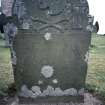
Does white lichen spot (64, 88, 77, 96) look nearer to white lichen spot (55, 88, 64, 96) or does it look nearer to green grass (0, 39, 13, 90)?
white lichen spot (55, 88, 64, 96)

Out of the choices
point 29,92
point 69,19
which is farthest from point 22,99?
point 69,19

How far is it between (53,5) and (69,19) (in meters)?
0.31

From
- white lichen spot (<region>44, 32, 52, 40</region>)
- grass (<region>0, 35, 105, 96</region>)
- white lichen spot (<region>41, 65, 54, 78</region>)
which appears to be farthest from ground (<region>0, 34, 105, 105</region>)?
white lichen spot (<region>44, 32, 52, 40</region>)

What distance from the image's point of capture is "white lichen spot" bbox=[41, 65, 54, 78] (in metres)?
4.36

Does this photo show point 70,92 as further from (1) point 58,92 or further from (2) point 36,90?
(2) point 36,90

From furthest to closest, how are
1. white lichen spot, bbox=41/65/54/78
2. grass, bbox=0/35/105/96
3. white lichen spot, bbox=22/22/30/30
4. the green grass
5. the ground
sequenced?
1. the green grass
2. grass, bbox=0/35/105/96
3. the ground
4. white lichen spot, bbox=41/65/54/78
5. white lichen spot, bbox=22/22/30/30

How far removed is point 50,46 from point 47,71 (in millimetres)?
374

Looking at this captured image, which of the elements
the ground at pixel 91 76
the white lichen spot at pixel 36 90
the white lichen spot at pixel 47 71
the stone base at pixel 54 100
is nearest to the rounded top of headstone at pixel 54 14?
the white lichen spot at pixel 47 71

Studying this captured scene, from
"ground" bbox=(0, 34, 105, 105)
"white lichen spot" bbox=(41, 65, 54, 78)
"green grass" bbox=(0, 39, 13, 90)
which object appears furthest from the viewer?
"green grass" bbox=(0, 39, 13, 90)

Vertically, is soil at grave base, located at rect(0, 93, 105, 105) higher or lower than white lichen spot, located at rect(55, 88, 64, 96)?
lower

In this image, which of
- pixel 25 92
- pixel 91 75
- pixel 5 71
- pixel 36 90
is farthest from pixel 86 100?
pixel 5 71

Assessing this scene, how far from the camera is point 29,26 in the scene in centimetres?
420

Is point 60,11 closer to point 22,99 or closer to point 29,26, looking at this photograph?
point 29,26

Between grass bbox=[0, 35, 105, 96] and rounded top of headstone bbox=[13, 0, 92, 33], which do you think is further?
grass bbox=[0, 35, 105, 96]
